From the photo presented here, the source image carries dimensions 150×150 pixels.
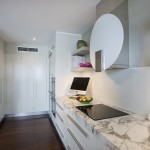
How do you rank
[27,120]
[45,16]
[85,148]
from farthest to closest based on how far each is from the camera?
[27,120], [45,16], [85,148]

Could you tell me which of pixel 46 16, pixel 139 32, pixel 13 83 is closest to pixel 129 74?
pixel 139 32

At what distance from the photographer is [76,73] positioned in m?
3.09

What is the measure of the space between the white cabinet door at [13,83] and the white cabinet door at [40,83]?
52 centimetres

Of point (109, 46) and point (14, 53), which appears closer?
point (109, 46)

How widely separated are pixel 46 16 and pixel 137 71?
5.63 ft

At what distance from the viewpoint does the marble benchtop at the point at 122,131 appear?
78cm

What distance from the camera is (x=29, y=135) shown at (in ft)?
9.07

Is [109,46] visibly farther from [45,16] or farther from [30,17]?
[30,17]

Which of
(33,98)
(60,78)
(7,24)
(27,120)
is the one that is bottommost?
(27,120)

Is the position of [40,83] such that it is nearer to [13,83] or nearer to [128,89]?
[13,83]

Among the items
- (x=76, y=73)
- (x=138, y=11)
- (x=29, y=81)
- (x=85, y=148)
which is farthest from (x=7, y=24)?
(x=85, y=148)

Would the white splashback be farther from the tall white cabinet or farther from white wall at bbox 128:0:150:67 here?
the tall white cabinet

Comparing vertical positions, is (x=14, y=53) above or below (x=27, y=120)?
above

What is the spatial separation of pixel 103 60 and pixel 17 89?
348cm
